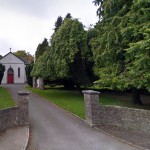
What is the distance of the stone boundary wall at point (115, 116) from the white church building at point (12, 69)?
56.3 m

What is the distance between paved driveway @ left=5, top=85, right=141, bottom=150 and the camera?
1328 centimetres

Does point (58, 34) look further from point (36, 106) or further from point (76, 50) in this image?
point (36, 106)

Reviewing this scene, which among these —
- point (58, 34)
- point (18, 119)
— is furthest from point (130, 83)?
point (58, 34)

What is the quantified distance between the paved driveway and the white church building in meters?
52.6

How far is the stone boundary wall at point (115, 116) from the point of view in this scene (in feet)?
50.6

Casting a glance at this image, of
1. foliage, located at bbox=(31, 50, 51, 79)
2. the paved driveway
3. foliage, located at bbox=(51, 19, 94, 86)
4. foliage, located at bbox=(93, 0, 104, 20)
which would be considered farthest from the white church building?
the paved driveway

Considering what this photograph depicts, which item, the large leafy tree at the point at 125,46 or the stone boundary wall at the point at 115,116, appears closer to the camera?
the stone boundary wall at the point at 115,116

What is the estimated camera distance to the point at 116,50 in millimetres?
22797

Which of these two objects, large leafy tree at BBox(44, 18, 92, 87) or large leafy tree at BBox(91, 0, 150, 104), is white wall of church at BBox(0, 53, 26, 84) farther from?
large leafy tree at BBox(91, 0, 150, 104)

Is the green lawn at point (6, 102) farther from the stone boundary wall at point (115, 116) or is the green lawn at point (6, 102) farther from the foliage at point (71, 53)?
the stone boundary wall at point (115, 116)

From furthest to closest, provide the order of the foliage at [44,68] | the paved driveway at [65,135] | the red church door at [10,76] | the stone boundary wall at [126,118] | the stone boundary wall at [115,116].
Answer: the red church door at [10,76]
the foliage at [44,68]
the stone boundary wall at [115,116]
the stone boundary wall at [126,118]
the paved driveway at [65,135]

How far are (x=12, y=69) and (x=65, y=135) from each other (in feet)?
195

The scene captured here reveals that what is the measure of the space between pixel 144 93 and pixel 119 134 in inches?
839

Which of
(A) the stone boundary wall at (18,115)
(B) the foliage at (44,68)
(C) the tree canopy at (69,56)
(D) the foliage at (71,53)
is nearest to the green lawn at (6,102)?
(B) the foliage at (44,68)
